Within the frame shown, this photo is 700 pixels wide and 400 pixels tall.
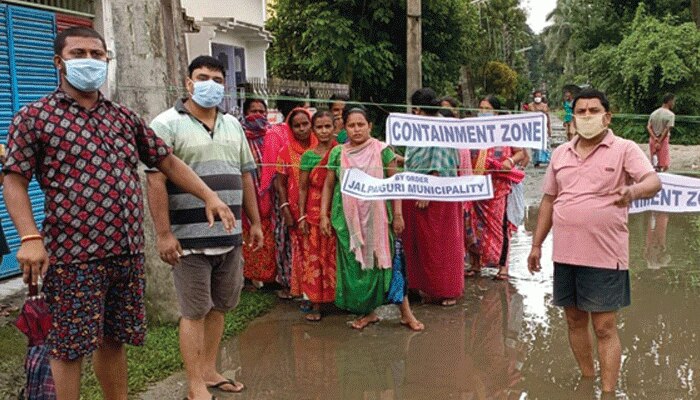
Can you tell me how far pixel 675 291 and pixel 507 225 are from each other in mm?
1579

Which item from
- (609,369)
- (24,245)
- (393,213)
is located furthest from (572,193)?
(24,245)

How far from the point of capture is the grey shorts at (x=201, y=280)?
367cm

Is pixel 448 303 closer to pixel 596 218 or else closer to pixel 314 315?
pixel 314 315

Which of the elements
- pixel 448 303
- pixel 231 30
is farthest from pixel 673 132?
pixel 448 303

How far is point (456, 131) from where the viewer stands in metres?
5.16

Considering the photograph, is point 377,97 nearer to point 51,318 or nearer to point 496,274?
point 496,274

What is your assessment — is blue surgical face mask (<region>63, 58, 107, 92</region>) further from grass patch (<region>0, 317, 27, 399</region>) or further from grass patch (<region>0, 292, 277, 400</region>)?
grass patch (<region>0, 317, 27, 399</region>)

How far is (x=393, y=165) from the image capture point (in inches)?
208

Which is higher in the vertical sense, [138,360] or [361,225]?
[361,225]

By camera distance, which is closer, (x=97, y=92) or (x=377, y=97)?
(x=97, y=92)

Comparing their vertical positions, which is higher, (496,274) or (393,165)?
(393,165)

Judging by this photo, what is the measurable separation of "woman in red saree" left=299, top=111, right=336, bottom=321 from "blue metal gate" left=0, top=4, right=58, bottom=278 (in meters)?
2.63

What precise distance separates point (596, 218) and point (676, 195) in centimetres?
112

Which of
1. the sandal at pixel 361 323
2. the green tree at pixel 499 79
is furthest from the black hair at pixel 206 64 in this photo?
the green tree at pixel 499 79
